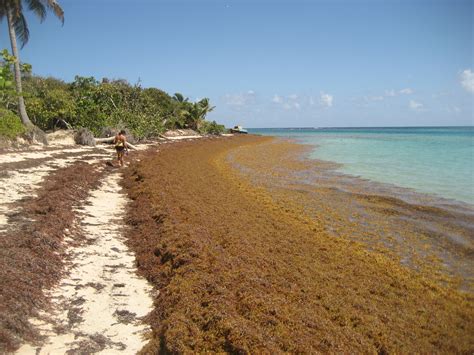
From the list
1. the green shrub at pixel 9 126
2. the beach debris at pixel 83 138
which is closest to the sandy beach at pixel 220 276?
the green shrub at pixel 9 126

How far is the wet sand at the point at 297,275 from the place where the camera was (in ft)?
12.5

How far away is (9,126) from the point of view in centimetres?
1772

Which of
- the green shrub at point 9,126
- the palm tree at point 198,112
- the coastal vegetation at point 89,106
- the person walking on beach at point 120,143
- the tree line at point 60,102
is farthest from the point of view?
the palm tree at point 198,112

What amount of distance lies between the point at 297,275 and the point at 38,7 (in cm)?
2482

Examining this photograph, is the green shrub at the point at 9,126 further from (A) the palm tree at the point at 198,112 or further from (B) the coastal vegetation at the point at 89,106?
(A) the palm tree at the point at 198,112

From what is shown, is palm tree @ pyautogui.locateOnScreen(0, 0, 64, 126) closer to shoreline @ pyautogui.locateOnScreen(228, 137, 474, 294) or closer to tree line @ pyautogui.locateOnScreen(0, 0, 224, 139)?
tree line @ pyautogui.locateOnScreen(0, 0, 224, 139)

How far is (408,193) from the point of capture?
12.8 metres

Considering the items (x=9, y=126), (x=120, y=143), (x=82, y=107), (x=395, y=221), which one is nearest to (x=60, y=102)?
(x=82, y=107)

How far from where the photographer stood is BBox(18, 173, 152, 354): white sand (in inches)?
147

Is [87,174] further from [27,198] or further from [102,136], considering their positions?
[102,136]

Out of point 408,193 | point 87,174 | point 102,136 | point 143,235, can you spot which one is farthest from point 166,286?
point 102,136

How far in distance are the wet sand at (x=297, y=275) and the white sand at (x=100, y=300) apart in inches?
10.1

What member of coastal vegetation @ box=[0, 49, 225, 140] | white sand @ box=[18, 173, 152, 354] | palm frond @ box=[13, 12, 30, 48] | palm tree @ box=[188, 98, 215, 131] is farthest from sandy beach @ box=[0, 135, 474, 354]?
palm tree @ box=[188, 98, 215, 131]

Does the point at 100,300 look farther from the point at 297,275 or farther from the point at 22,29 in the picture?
the point at 22,29
